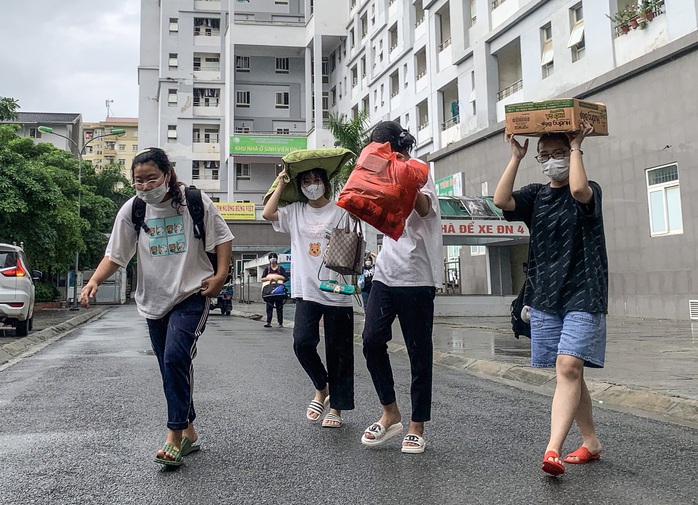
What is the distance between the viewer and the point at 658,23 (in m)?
17.4

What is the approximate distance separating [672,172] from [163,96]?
5141cm

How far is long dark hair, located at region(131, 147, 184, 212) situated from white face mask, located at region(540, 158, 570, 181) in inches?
83.2

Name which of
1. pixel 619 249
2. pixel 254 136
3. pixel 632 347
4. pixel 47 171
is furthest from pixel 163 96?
pixel 632 347

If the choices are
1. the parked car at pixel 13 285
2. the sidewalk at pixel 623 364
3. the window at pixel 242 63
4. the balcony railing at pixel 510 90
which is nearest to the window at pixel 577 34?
the balcony railing at pixel 510 90

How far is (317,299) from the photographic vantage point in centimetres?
498

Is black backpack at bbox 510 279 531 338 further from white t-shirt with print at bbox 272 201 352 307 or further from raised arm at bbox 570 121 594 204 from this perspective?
white t-shirt with print at bbox 272 201 352 307

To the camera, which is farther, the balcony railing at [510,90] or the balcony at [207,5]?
the balcony at [207,5]

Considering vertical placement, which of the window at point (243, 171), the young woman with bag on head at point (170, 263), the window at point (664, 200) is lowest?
the young woman with bag on head at point (170, 263)

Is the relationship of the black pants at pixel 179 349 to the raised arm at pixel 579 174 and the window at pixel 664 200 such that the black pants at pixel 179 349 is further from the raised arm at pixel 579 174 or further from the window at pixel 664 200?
the window at pixel 664 200

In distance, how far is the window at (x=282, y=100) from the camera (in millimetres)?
62156

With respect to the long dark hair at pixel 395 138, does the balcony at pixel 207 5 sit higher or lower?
higher

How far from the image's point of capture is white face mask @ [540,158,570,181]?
380 centimetres

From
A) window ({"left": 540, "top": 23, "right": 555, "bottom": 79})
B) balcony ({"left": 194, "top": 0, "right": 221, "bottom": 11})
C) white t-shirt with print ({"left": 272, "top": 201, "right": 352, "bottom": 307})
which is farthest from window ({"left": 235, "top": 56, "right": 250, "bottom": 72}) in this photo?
white t-shirt with print ({"left": 272, "top": 201, "right": 352, "bottom": 307})

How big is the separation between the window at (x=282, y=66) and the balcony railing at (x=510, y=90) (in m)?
39.2
